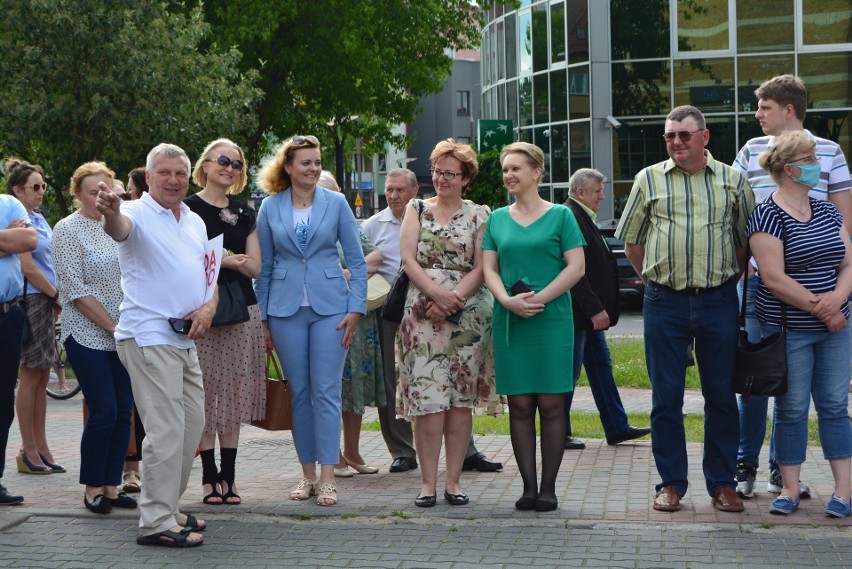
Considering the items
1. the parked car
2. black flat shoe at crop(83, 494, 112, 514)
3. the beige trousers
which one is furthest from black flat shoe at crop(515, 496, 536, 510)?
the parked car

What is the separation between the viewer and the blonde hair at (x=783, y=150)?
627cm

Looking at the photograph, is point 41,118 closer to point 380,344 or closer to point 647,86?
point 380,344

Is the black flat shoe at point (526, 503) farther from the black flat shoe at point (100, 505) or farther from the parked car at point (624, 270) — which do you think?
the parked car at point (624, 270)

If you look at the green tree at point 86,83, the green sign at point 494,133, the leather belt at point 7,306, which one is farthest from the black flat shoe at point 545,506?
the green tree at point 86,83

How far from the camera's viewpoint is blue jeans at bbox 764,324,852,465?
634cm

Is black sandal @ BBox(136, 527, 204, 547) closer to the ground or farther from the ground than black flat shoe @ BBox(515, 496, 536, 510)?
farther from the ground

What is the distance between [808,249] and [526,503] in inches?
81.7

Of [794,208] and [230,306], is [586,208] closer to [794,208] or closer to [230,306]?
[794,208]

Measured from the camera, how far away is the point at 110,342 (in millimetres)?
6840

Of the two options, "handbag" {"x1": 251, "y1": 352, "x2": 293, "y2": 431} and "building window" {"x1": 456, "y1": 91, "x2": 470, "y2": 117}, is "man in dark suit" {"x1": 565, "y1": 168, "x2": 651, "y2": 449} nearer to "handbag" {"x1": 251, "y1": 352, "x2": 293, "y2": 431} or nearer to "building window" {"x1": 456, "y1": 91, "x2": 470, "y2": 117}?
"handbag" {"x1": 251, "y1": 352, "x2": 293, "y2": 431}

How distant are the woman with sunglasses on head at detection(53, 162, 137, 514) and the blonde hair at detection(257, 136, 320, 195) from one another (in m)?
0.97

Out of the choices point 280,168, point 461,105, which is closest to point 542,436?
point 280,168

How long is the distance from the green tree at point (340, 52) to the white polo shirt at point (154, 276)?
21.8 metres

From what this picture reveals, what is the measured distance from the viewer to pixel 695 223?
6430 millimetres
